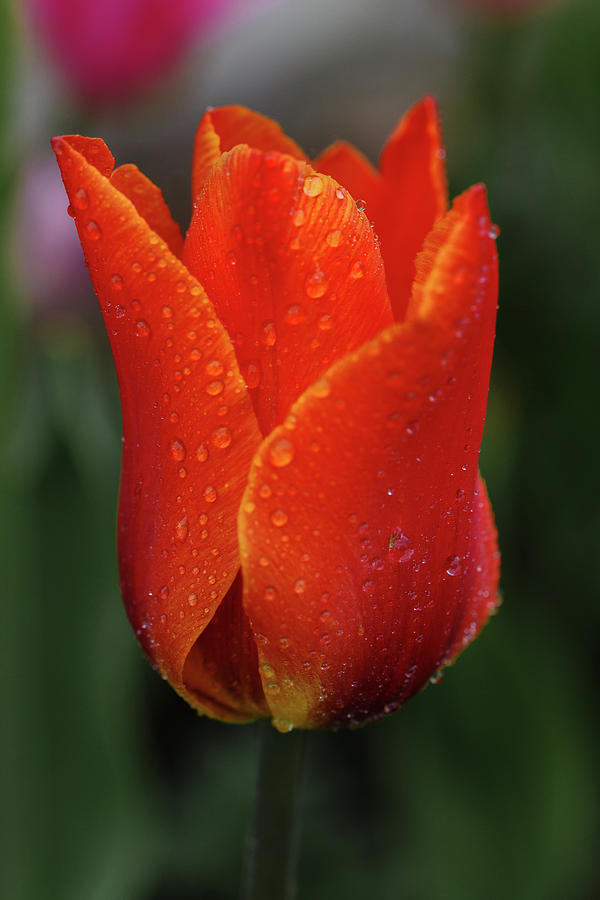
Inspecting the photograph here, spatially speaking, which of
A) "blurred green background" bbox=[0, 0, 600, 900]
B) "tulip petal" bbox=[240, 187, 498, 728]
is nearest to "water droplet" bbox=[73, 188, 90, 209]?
Answer: "tulip petal" bbox=[240, 187, 498, 728]

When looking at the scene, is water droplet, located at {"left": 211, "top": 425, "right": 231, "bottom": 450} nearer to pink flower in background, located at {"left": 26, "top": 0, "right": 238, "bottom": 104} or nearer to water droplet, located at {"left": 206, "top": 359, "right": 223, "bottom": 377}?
water droplet, located at {"left": 206, "top": 359, "right": 223, "bottom": 377}

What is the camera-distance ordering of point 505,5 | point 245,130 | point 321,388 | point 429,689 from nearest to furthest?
point 321,388 < point 245,130 < point 429,689 < point 505,5

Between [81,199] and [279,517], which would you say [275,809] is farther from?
Result: [81,199]

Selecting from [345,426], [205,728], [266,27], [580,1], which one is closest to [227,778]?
[205,728]

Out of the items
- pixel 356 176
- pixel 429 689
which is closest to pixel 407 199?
pixel 356 176

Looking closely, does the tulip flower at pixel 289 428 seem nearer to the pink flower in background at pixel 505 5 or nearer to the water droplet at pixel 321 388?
the water droplet at pixel 321 388
